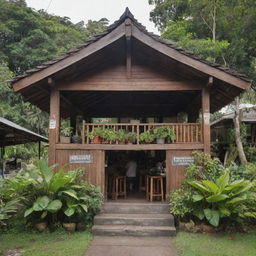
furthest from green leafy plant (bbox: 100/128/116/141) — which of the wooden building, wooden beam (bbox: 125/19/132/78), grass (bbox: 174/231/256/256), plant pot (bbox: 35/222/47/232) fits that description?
grass (bbox: 174/231/256/256)

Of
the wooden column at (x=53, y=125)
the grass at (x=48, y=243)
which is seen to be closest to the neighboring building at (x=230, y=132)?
the wooden column at (x=53, y=125)

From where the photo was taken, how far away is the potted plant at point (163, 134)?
293 inches

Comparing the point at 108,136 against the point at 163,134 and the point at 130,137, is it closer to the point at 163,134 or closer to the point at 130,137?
the point at 130,137

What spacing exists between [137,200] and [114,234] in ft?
6.44

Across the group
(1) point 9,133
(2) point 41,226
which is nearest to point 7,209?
(2) point 41,226

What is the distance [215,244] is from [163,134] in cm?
306

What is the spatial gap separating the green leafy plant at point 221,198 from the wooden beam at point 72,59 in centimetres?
410

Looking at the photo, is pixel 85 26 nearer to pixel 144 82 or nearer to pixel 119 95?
pixel 119 95

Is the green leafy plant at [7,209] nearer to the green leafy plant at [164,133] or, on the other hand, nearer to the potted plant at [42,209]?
the potted plant at [42,209]

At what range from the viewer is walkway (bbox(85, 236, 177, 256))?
5164 millimetres

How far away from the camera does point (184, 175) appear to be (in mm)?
7301

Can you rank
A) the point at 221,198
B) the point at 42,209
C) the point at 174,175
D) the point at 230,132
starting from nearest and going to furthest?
the point at 221,198 < the point at 42,209 < the point at 174,175 < the point at 230,132

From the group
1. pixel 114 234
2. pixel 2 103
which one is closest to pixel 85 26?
pixel 2 103

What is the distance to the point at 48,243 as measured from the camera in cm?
562
